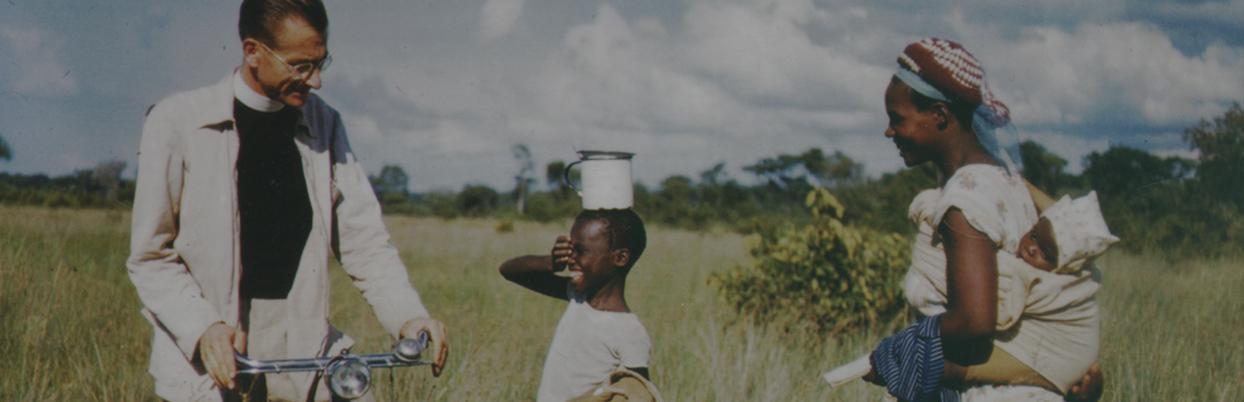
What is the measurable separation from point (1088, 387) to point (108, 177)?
8.95m

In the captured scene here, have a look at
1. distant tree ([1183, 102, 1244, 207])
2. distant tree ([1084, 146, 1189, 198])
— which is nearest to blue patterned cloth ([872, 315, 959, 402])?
distant tree ([1183, 102, 1244, 207])

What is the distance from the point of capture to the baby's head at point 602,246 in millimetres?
2893

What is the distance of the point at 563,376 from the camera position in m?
2.81

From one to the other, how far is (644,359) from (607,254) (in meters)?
0.34

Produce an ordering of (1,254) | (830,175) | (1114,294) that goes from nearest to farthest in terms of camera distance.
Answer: (1,254) → (1114,294) → (830,175)

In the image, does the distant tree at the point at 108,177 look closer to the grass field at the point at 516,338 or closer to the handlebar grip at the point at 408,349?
the grass field at the point at 516,338

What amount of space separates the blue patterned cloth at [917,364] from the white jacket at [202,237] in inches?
48.5

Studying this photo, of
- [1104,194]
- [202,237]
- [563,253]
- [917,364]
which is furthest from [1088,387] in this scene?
[1104,194]

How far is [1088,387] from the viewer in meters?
2.60

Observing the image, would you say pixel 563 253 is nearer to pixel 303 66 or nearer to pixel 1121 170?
pixel 303 66

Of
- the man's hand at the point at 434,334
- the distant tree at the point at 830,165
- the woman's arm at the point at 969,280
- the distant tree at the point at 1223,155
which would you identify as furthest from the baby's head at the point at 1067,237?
the distant tree at the point at 830,165

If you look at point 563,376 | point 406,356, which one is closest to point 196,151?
point 406,356

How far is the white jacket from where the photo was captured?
7.14 feet

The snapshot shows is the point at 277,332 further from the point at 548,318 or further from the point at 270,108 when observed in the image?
the point at 548,318
